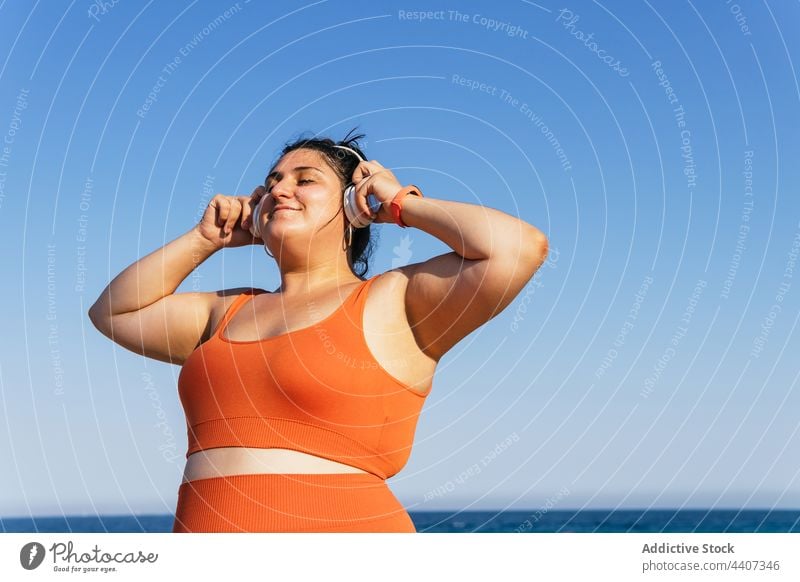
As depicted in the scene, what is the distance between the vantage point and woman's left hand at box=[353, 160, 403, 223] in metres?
5.54

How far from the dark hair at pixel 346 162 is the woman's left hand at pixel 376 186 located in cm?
24

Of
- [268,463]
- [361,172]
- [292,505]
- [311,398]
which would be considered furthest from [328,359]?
[361,172]

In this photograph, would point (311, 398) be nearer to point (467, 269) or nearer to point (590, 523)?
point (467, 269)

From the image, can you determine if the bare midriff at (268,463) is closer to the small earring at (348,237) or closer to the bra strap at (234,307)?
the bra strap at (234,307)

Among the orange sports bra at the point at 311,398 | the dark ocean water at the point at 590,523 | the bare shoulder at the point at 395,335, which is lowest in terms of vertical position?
the dark ocean water at the point at 590,523

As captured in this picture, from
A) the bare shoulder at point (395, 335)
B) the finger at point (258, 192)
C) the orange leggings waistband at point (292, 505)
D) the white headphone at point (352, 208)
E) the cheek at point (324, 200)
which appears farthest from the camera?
the finger at point (258, 192)

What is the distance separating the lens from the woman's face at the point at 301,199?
18.6 feet

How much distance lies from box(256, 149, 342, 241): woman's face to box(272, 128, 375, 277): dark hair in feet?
0.18

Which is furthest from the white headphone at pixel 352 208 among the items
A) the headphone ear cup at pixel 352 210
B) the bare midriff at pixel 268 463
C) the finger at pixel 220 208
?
the bare midriff at pixel 268 463

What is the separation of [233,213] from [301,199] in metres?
0.71

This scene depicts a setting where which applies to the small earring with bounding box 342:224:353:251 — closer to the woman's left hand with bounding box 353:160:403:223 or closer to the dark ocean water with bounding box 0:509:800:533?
the woman's left hand with bounding box 353:160:403:223

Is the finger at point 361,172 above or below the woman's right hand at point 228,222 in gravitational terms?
above
